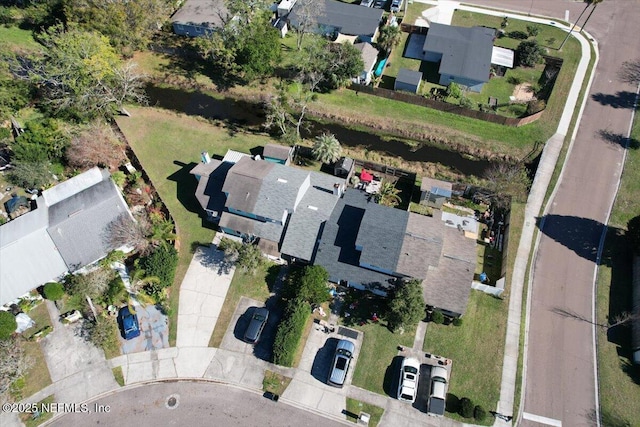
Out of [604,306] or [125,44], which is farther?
[125,44]

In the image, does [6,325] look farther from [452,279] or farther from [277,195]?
[452,279]

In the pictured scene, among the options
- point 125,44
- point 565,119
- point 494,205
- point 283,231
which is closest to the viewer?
point 283,231

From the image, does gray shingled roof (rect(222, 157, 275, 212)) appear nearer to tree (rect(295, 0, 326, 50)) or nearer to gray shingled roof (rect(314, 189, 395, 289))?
gray shingled roof (rect(314, 189, 395, 289))

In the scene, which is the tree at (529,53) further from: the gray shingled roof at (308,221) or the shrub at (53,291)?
the shrub at (53,291)

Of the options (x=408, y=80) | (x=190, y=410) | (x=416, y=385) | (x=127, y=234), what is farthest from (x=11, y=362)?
(x=408, y=80)

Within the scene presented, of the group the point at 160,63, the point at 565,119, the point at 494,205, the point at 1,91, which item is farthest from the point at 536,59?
the point at 1,91

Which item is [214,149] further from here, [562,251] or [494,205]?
[562,251]
